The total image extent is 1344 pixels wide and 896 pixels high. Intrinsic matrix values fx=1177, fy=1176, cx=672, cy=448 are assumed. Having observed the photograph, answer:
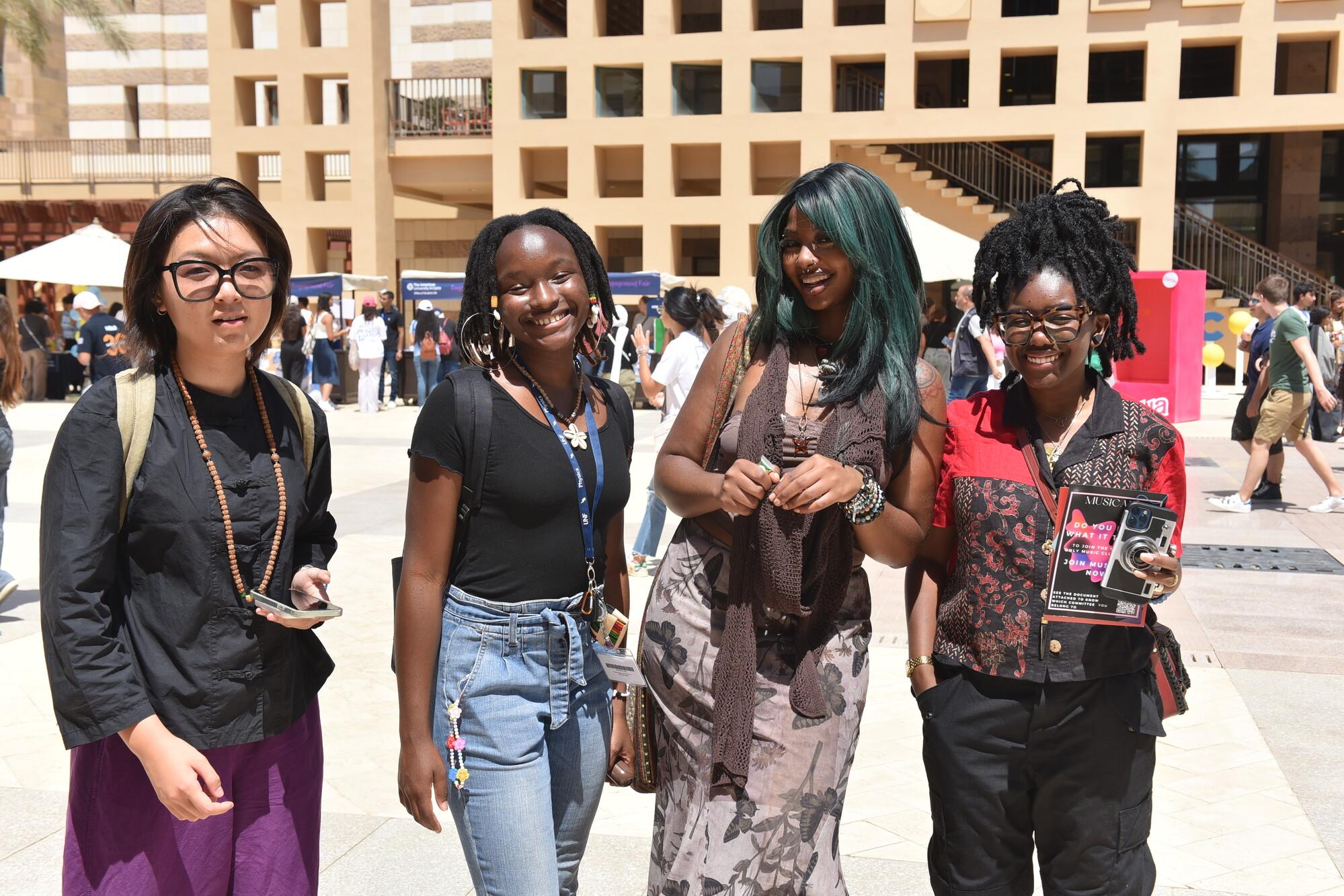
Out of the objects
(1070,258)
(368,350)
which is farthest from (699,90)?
(1070,258)

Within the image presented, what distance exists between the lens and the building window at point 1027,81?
101 ft

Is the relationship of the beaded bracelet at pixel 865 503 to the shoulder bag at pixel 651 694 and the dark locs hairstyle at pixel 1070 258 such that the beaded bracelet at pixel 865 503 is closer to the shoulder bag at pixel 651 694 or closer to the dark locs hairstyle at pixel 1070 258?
the shoulder bag at pixel 651 694

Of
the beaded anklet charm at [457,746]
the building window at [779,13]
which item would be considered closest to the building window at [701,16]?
the building window at [779,13]

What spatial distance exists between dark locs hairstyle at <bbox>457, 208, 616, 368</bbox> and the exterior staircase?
25912 mm

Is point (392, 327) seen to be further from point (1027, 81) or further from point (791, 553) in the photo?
point (791, 553)

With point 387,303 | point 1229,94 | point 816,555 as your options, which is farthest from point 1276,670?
point 1229,94

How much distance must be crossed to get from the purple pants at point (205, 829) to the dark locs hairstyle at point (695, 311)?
6.10 meters

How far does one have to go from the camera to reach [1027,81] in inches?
1224

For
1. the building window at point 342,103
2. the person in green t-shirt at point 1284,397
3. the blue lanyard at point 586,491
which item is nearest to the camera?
the blue lanyard at point 586,491

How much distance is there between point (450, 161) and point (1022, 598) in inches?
1274

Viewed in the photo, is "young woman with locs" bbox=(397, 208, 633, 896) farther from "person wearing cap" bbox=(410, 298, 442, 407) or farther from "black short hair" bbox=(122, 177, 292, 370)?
"person wearing cap" bbox=(410, 298, 442, 407)

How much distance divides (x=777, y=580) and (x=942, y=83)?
31998mm

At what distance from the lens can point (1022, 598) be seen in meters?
2.66

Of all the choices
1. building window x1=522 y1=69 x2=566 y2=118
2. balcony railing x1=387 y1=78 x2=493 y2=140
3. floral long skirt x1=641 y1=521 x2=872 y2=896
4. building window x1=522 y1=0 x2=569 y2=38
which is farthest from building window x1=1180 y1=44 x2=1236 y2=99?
floral long skirt x1=641 y1=521 x2=872 y2=896
